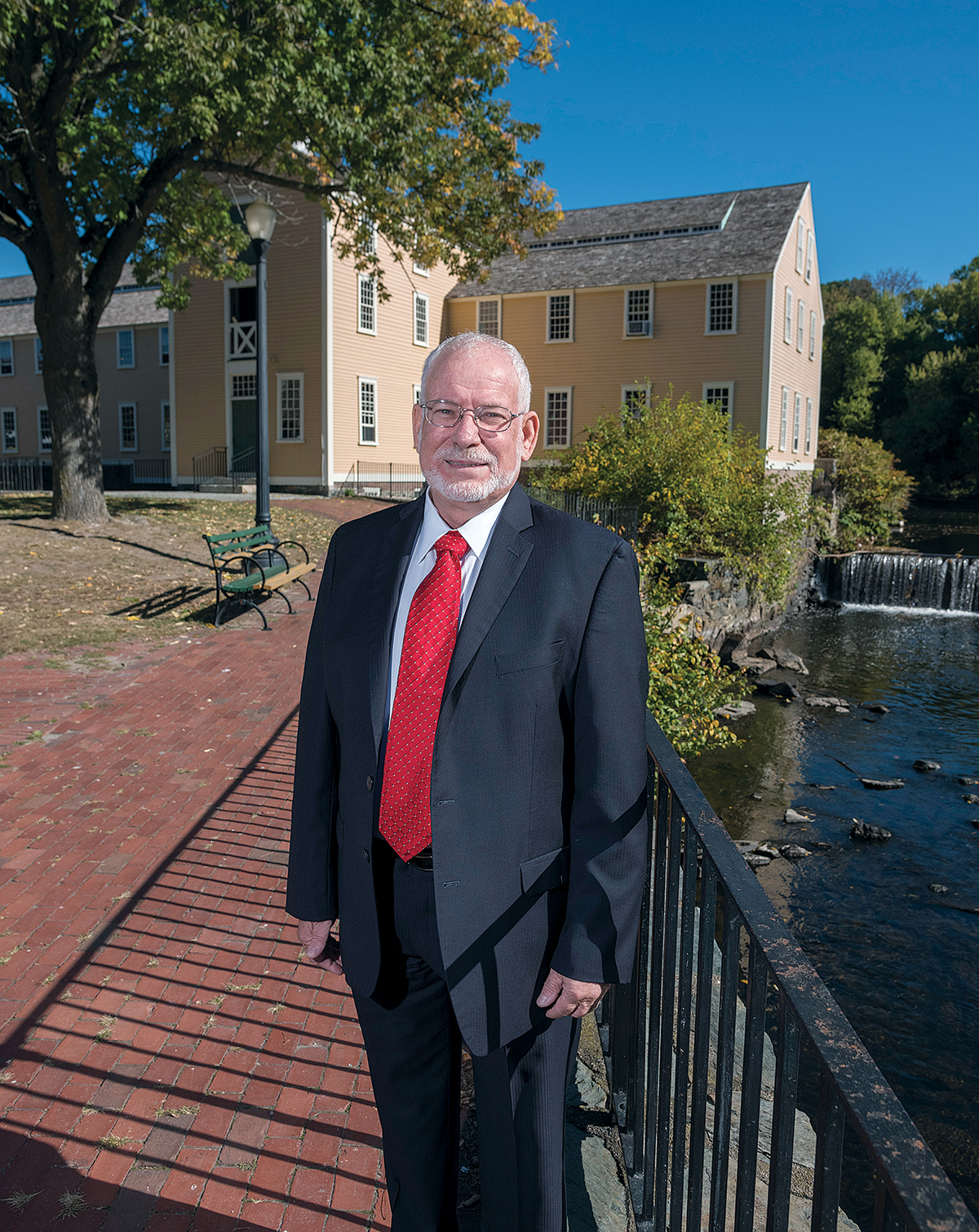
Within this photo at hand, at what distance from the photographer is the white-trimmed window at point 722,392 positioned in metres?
29.7

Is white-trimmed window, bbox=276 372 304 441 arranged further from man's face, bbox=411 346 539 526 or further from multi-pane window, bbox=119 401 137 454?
man's face, bbox=411 346 539 526

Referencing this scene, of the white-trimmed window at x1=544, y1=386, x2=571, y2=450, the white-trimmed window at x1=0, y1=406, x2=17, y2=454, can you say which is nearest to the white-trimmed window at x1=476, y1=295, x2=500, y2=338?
the white-trimmed window at x1=544, y1=386, x2=571, y2=450

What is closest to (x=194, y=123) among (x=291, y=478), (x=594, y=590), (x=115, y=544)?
(x=115, y=544)

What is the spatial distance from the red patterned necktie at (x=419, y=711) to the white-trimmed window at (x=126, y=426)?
3844 cm

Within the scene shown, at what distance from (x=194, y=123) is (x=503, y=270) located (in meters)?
21.5

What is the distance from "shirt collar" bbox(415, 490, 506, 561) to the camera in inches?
87.1

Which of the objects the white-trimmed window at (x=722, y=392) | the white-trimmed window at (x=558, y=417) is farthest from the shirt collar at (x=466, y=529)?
the white-trimmed window at (x=558, y=417)

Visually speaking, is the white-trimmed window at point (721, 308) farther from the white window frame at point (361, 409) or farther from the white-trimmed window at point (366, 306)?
the white window frame at point (361, 409)

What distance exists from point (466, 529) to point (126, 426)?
3909 centimetres

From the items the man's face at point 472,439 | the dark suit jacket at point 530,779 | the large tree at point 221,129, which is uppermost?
the large tree at point 221,129

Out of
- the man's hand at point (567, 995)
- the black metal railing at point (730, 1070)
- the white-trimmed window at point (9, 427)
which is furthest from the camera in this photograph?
the white-trimmed window at point (9, 427)

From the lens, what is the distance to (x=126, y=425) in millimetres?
37500

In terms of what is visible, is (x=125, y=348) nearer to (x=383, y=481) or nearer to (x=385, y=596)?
(x=383, y=481)

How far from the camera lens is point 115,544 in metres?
15.2
